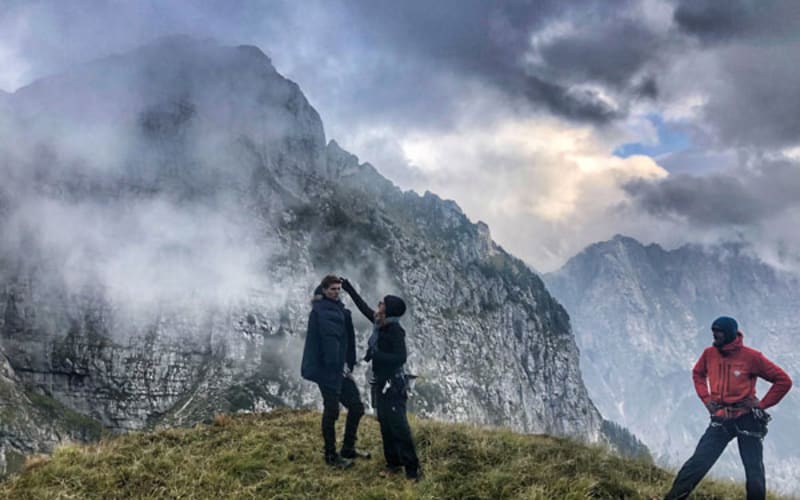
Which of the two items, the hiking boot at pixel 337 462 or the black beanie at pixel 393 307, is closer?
the black beanie at pixel 393 307

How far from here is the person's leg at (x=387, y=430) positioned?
11062 millimetres

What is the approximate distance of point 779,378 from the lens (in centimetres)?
1014

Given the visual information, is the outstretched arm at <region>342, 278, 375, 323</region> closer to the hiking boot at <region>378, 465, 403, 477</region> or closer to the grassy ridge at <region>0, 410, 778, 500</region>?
the hiking boot at <region>378, 465, 403, 477</region>

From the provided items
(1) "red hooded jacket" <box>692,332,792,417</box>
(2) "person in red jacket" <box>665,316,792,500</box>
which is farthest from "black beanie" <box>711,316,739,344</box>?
(1) "red hooded jacket" <box>692,332,792,417</box>

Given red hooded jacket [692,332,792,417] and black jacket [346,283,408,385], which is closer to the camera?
red hooded jacket [692,332,792,417]

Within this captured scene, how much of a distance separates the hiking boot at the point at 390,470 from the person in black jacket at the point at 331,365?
2.64 feet

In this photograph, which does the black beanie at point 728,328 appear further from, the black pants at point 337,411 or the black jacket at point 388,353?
the black pants at point 337,411

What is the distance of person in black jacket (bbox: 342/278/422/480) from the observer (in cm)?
1086

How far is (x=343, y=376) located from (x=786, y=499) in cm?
988

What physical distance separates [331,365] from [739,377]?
7.72 m

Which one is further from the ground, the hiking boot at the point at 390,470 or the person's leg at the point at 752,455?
the person's leg at the point at 752,455

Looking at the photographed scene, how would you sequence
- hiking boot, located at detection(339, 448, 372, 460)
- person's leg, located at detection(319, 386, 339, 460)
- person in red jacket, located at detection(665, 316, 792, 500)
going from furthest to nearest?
hiking boot, located at detection(339, 448, 372, 460) < person's leg, located at detection(319, 386, 339, 460) < person in red jacket, located at detection(665, 316, 792, 500)

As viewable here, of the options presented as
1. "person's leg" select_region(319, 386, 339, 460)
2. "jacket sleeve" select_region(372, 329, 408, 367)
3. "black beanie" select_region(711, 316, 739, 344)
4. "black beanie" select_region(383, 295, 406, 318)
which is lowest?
"person's leg" select_region(319, 386, 339, 460)

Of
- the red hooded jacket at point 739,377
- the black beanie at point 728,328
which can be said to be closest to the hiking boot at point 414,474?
the red hooded jacket at point 739,377
